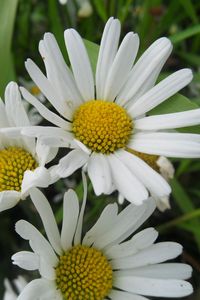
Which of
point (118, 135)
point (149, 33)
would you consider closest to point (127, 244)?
point (118, 135)

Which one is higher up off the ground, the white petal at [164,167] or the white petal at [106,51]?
the white petal at [106,51]

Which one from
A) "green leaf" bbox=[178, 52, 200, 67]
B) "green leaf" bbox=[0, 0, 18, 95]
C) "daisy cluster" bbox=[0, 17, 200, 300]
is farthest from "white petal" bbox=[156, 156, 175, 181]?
"green leaf" bbox=[178, 52, 200, 67]

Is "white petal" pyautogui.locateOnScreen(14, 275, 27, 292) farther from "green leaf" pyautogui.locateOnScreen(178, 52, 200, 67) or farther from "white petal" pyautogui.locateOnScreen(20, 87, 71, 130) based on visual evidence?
"green leaf" pyautogui.locateOnScreen(178, 52, 200, 67)

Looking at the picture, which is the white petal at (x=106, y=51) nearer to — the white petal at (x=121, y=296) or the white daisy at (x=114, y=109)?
the white daisy at (x=114, y=109)

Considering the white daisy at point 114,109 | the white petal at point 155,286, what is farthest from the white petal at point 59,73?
the white petal at point 155,286

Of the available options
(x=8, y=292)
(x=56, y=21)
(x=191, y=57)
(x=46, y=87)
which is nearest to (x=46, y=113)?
(x=46, y=87)

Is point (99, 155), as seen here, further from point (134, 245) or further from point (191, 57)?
point (191, 57)

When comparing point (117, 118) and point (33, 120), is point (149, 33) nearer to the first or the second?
point (33, 120)
